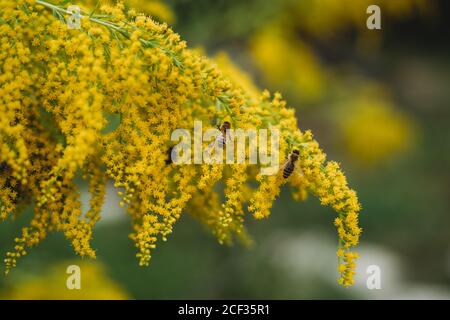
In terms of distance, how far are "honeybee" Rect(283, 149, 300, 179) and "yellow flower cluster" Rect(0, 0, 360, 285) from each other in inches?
1.4

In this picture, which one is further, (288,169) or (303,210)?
(303,210)

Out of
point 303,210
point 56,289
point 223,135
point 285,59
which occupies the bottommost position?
point 56,289

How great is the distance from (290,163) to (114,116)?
0.83 metres

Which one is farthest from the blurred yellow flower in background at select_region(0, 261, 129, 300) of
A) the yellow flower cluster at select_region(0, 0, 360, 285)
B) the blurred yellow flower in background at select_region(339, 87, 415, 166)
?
the blurred yellow flower in background at select_region(339, 87, 415, 166)

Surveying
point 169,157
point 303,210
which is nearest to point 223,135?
point 169,157

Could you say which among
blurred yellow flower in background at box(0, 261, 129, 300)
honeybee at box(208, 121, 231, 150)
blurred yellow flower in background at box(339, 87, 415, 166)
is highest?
blurred yellow flower in background at box(339, 87, 415, 166)

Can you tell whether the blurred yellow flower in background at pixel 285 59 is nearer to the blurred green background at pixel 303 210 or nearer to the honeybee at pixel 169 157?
the blurred green background at pixel 303 210

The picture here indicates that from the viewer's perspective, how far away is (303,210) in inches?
338

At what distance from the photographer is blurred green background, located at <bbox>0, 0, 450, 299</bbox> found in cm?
444

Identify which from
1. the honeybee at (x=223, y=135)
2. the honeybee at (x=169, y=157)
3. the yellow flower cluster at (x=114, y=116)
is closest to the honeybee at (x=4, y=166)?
the yellow flower cluster at (x=114, y=116)

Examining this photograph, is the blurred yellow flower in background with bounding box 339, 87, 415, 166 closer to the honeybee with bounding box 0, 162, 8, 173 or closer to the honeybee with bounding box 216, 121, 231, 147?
the honeybee with bounding box 216, 121, 231, 147

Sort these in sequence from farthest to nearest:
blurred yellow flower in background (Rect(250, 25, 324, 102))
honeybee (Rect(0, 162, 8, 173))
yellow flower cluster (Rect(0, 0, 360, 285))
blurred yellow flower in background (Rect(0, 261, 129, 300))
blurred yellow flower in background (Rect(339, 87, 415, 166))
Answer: blurred yellow flower in background (Rect(339, 87, 415, 166)) → blurred yellow flower in background (Rect(250, 25, 324, 102)) → blurred yellow flower in background (Rect(0, 261, 129, 300)) → honeybee (Rect(0, 162, 8, 173)) → yellow flower cluster (Rect(0, 0, 360, 285))

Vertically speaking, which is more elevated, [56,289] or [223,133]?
[223,133]

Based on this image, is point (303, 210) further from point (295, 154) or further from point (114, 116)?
point (114, 116)
